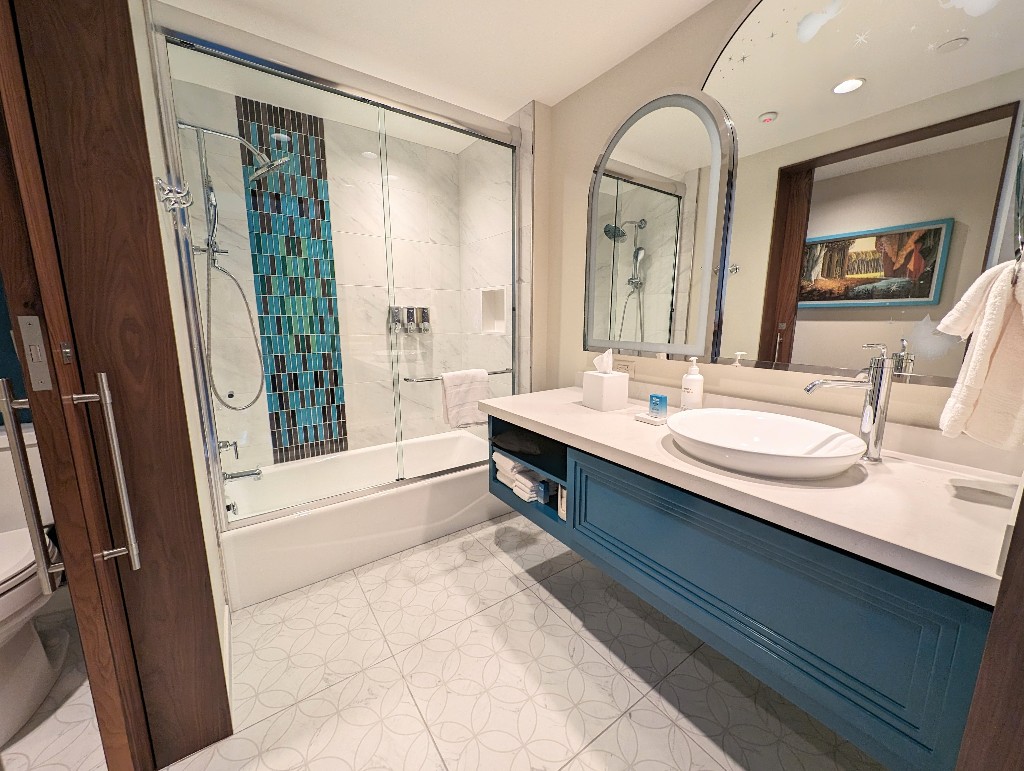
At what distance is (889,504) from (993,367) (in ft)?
1.07

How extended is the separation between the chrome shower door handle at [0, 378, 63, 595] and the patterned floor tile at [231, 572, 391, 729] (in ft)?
2.42

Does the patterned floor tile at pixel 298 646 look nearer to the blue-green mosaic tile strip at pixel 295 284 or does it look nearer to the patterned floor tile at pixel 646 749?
the patterned floor tile at pixel 646 749

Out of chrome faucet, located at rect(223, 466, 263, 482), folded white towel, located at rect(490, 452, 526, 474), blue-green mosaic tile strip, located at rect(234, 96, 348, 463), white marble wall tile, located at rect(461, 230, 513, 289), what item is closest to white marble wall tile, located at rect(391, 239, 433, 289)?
white marble wall tile, located at rect(461, 230, 513, 289)

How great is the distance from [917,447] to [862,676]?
653 millimetres

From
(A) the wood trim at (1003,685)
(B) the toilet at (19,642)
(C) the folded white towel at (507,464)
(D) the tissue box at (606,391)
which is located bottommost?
(B) the toilet at (19,642)

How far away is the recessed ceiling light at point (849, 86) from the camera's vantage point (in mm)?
1070

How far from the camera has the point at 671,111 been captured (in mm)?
1547

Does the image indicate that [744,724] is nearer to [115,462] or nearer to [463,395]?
[463,395]

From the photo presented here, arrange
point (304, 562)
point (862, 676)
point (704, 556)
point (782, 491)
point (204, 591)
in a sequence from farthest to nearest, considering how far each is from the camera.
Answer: point (304, 562)
point (204, 591)
point (704, 556)
point (782, 491)
point (862, 676)

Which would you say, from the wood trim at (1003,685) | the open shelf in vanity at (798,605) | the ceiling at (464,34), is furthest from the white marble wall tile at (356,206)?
the wood trim at (1003,685)

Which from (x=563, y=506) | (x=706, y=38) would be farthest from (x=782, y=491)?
(x=706, y=38)

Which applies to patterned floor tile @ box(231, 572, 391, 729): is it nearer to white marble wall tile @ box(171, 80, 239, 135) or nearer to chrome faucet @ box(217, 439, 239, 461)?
chrome faucet @ box(217, 439, 239, 461)

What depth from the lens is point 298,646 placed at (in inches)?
55.3

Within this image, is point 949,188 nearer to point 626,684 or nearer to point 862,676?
point 862,676
